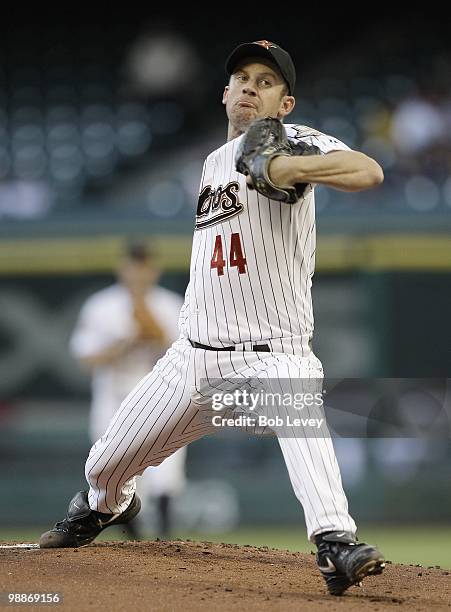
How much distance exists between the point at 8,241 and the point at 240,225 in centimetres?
468

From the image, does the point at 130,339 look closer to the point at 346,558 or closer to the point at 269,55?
the point at 269,55

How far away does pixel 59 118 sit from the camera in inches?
415

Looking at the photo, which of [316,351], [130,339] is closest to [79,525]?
[130,339]

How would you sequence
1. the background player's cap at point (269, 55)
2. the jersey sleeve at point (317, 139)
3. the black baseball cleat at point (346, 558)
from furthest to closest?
the background player's cap at point (269, 55), the jersey sleeve at point (317, 139), the black baseball cleat at point (346, 558)

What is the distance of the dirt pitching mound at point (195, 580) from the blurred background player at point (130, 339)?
222cm

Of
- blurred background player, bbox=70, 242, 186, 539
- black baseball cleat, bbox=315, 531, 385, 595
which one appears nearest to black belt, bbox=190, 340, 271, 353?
black baseball cleat, bbox=315, 531, 385, 595

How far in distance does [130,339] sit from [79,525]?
2544 millimetres

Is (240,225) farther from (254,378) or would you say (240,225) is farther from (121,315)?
(121,315)

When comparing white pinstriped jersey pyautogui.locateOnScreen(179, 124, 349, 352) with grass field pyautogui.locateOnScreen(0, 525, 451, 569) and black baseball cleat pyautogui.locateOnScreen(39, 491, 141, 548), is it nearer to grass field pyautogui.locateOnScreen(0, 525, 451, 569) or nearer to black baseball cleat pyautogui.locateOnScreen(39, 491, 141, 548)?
black baseball cleat pyautogui.locateOnScreen(39, 491, 141, 548)

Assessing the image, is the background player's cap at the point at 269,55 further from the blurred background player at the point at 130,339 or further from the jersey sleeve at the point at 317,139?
Result: the blurred background player at the point at 130,339

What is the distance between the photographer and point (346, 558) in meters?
2.81

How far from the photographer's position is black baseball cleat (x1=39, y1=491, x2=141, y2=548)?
3.69 metres

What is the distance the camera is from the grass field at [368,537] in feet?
21.5

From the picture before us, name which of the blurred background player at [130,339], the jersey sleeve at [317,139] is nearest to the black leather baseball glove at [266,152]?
the jersey sleeve at [317,139]
